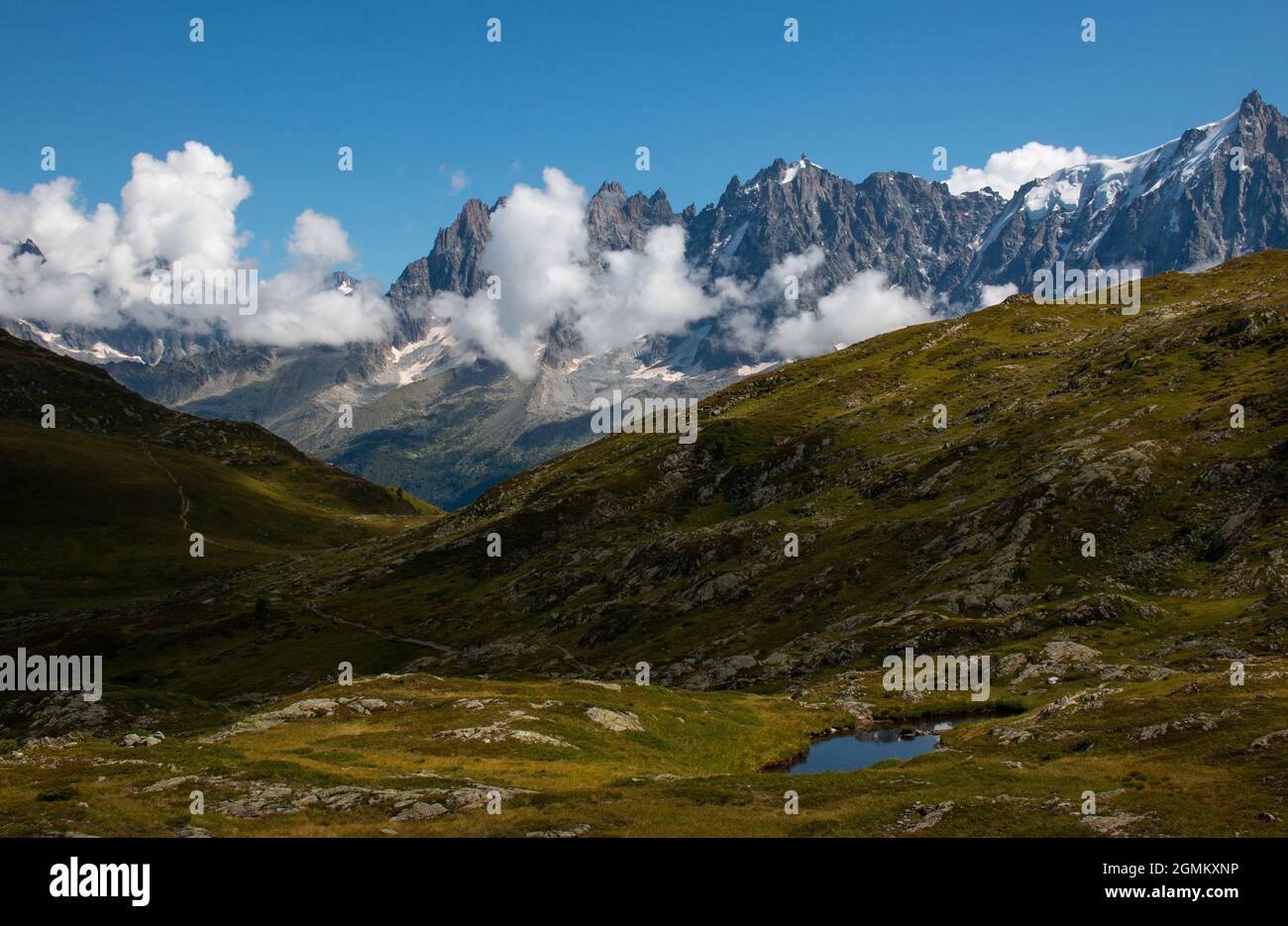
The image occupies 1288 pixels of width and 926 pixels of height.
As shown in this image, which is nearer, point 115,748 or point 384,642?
point 115,748

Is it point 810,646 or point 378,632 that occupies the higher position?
point 378,632

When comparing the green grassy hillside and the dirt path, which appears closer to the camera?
the green grassy hillside

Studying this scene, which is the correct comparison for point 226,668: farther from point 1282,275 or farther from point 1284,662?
point 1282,275

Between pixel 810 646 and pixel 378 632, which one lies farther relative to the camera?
pixel 378 632

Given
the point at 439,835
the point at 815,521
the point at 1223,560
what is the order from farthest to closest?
1. the point at 815,521
2. the point at 1223,560
3. the point at 439,835

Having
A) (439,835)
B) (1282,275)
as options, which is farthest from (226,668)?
(1282,275)

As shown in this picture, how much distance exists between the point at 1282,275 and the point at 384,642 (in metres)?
208

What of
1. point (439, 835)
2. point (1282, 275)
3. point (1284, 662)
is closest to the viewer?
point (439, 835)

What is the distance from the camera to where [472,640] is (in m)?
150

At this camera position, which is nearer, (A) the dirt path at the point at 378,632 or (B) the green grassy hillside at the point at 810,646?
(B) the green grassy hillside at the point at 810,646

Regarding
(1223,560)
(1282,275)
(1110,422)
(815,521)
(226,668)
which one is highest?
(1282,275)
